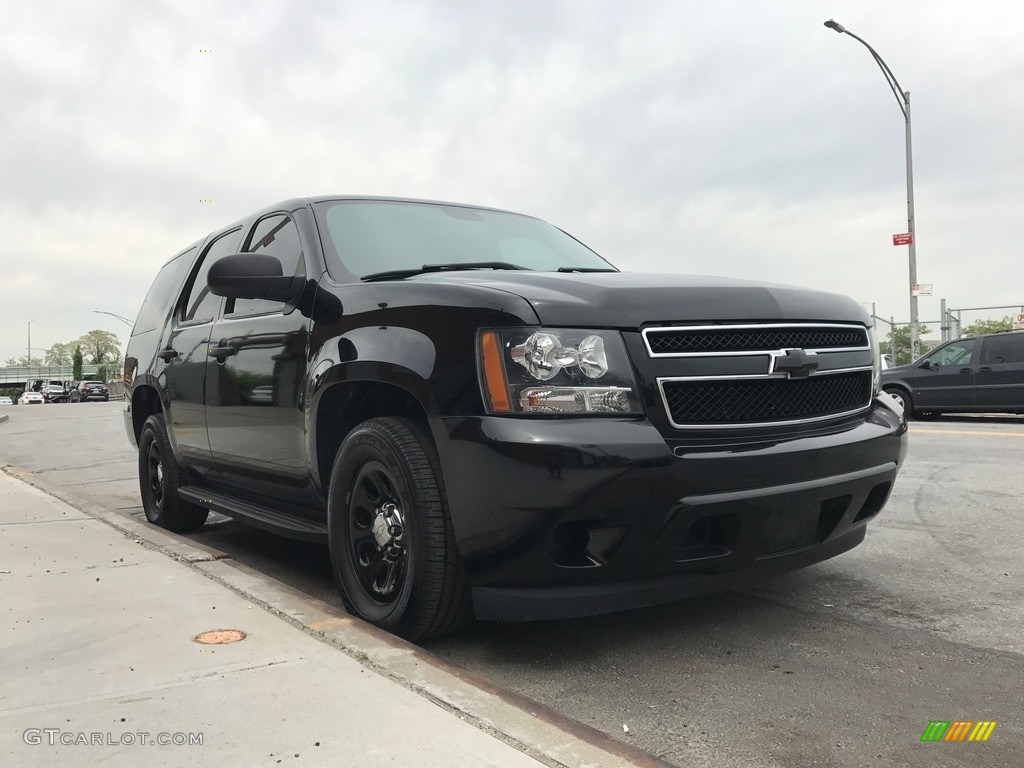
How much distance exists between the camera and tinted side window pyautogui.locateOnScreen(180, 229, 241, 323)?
5.13 meters

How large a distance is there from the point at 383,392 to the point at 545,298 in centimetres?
85

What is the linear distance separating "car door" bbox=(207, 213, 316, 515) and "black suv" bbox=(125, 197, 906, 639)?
0.9 inches

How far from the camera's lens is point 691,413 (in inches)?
117

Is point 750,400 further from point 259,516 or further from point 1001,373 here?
point 1001,373

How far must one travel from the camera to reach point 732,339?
3.08 metres

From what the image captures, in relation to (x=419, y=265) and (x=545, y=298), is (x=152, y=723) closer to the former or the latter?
(x=545, y=298)

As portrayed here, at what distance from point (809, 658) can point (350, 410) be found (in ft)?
6.41

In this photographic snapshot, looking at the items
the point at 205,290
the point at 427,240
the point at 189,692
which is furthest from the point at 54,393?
the point at 189,692

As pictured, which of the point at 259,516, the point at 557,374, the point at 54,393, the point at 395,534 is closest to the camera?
the point at 557,374

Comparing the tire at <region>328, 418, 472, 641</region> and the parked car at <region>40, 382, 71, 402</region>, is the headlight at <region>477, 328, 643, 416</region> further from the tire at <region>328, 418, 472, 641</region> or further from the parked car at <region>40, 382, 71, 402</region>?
the parked car at <region>40, 382, 71, 402</region>

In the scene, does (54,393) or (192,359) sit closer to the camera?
(192,359)

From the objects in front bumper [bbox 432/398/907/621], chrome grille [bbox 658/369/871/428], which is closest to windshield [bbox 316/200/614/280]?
front bumper [bbox 432/398/907/621]

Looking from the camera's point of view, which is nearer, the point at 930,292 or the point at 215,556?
the point at 215,556

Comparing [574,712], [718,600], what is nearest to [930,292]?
[718,600]
